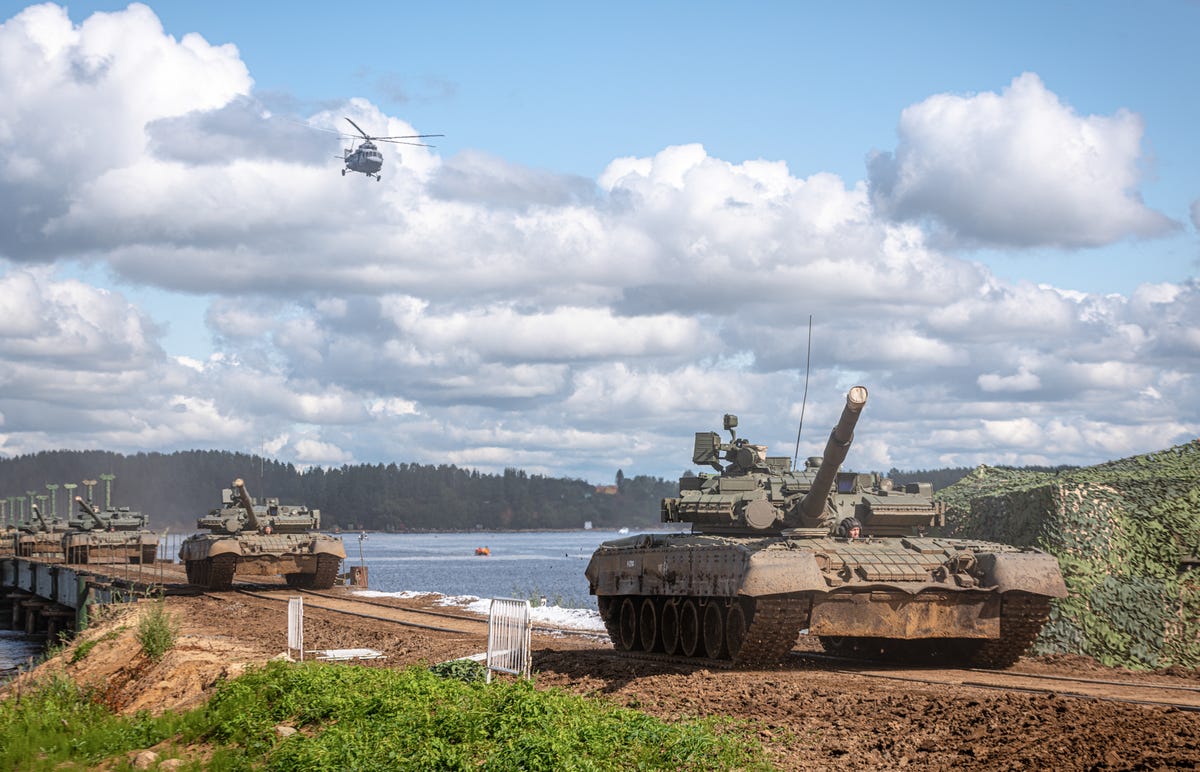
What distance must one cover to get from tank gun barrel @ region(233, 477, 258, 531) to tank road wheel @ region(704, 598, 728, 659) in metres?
23.8

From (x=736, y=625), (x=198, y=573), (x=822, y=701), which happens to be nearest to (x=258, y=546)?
(x=198, y=573)

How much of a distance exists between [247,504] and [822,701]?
1203 inches

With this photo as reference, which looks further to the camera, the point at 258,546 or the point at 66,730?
the point at 258,546

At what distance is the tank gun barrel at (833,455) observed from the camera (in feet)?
61.1

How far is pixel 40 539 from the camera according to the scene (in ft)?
212

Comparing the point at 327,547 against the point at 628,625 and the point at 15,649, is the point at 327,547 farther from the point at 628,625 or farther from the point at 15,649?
the point at 628,625

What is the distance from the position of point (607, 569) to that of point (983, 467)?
33.7 feet

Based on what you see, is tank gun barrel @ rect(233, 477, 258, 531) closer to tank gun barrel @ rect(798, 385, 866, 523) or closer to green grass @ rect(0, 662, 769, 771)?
green grass @ rect(0, 662, 769, 771)

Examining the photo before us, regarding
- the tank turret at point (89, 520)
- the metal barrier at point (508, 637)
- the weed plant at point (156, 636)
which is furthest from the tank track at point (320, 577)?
the metal barrier at point (508, 637)

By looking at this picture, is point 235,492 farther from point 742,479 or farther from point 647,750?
point 647,750

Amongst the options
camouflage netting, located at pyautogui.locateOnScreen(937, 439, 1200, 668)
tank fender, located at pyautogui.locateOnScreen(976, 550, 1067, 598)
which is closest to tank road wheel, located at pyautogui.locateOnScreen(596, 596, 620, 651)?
camouflage netting, located at pyautogui.locateOnScreen(937, 439, 1200, 668)

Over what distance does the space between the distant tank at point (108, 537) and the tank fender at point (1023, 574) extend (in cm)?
4470

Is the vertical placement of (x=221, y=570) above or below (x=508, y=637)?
below

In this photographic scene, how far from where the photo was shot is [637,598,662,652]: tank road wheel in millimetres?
22344
